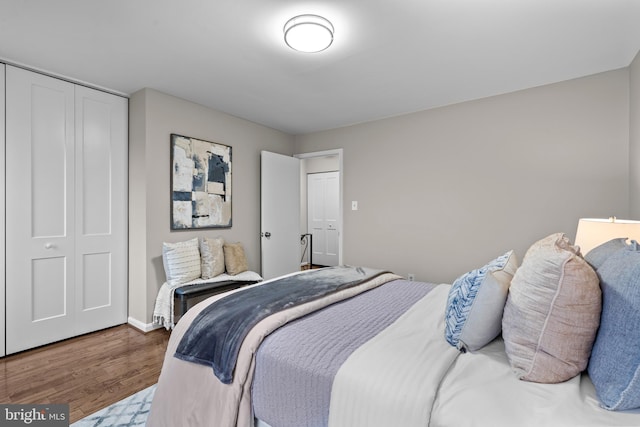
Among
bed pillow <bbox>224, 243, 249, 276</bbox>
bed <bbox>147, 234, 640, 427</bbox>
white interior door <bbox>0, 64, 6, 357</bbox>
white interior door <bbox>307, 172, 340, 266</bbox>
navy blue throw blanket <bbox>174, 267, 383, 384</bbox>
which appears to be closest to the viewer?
bed <bbox>147, 234, 640, 427</bbox>

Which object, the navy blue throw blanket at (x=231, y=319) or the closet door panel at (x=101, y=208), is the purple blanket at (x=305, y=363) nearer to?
the navy blue throw blanket at (x=231, y=319)

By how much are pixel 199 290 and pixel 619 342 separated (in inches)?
116

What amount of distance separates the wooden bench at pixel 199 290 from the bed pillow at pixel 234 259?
0.75 ft

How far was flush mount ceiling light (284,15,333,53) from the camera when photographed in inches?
77.2

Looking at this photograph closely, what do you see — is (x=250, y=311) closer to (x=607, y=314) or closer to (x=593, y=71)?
(x=607, y=314)

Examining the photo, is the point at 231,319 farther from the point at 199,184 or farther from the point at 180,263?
the point at 199,184

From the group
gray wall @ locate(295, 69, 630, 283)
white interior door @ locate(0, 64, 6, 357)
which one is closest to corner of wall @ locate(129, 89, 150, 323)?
white interior door @ locate(0, 64, 6, 357)

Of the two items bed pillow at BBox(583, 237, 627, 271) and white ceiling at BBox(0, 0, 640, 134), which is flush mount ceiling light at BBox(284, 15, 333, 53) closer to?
white ceiling at BBox(0, 0, 640, 134)

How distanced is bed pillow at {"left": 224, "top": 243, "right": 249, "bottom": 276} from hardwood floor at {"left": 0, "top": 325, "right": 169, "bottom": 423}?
887 mm

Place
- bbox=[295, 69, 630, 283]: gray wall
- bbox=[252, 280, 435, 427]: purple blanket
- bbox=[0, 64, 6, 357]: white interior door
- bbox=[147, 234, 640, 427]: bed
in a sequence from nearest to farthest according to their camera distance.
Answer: bbox=[147, 234, 640, 427]: bed < bbox=[252, 280, 435, 427]: purple blanket < bbox=[0, 64, 6, 357]: white interior door < bbox=[295, 69, 630, 283]: gray wall

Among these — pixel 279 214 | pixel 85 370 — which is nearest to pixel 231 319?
pixel 85 370

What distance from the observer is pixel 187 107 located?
3439 mm

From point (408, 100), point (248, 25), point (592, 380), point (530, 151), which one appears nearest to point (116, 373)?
point (248, 25)

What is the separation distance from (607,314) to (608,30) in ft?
7.34
